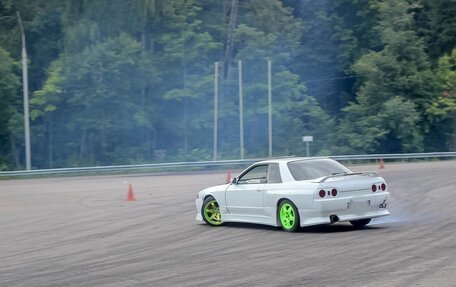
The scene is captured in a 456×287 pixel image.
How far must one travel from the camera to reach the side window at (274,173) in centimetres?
1636

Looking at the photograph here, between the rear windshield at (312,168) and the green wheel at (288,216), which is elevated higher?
the rear windshield at (312,168)

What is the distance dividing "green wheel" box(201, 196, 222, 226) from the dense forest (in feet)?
141

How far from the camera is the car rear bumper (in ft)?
50.2

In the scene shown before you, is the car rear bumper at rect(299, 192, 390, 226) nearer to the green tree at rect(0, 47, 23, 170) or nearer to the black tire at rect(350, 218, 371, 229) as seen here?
the black tire at rect(350, 218, 371, 229)

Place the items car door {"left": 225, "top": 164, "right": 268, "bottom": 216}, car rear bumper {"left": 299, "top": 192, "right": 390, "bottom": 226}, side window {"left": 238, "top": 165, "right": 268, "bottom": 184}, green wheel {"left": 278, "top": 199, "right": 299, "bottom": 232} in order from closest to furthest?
car rear bumper {"left": 299, "top": 192, "right": 390, "bottom": 226} → green wheel {"left": 278, "top": 199, "right": 299, "bottom": 232} → car door {"left": 225, "top": 164, "right": 268, "bottom": 216} → side window {"left": 238, "top": 165, "right": 268, "bottom": 184}

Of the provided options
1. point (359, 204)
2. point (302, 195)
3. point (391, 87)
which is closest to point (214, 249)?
point (302, 195)

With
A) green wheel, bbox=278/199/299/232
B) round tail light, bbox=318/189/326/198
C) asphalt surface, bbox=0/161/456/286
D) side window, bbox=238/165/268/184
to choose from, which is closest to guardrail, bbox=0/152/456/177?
asphalt surface, bbox=0/161/456/286

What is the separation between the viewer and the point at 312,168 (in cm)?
1627

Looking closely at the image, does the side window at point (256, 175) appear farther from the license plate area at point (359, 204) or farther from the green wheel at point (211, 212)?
the license plate area at point (359, 204)

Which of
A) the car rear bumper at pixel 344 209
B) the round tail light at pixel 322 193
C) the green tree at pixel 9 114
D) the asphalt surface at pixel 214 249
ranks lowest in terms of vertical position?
the asphalt surface at pixel 214 249

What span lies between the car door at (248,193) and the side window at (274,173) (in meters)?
0.15

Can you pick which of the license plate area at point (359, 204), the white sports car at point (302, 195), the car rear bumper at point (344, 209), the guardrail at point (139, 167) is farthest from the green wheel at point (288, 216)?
the guardrail at point (139, 167)

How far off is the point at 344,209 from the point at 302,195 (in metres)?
0.76

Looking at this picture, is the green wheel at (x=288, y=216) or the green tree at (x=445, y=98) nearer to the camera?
the green wheel at (x=288, y=216)
